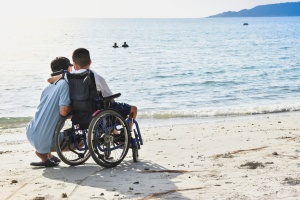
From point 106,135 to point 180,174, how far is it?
0.99 metres

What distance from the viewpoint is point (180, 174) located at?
566 cm

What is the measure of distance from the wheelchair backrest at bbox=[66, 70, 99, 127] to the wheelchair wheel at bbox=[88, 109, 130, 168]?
187 mm

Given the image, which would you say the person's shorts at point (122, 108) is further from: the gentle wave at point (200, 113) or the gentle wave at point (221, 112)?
the gentle wave at point (221, 112)

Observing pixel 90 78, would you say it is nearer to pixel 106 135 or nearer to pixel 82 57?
pixel 82 57

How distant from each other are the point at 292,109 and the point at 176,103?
463cm

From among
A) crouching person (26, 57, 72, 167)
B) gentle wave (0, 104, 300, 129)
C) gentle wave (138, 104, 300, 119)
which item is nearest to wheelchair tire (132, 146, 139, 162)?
crouching person (26, 57, 72, 167)

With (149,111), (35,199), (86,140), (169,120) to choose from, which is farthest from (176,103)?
(35,199)

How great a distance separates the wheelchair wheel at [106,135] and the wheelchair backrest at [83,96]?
0.61 feet

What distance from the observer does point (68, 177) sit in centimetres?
574

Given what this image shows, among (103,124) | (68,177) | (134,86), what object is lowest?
(134,86)

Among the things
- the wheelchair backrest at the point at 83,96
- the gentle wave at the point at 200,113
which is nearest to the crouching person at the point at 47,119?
the wheelchair backrest at the point at 83,96

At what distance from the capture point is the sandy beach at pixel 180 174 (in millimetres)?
4828

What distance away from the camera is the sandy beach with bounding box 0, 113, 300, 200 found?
4.83m

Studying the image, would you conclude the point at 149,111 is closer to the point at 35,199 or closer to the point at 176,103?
the point at 176,103
